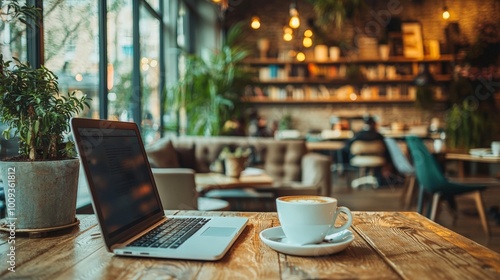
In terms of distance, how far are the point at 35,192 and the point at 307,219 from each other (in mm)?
598

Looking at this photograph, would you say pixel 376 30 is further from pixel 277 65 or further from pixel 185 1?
pixel 185 1

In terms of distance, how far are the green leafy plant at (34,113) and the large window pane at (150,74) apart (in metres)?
3.55

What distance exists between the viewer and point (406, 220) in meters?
1.21

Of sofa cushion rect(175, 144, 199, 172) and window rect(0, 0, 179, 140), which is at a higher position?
window rect(0, 0, 179, 140)

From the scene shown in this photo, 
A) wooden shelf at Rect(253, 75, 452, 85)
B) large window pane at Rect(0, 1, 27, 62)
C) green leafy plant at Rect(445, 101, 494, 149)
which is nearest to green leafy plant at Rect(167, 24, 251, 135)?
large window pane at Rect(0, 1, 27, 62)

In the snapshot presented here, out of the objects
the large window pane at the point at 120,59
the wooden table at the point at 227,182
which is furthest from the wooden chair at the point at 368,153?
the wooden table at the point at 227,182

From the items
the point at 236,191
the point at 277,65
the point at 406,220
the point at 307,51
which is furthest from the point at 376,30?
the point at 406,220

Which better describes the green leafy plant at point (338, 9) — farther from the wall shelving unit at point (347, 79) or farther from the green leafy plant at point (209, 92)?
the green leafy plant at point (209, 92)

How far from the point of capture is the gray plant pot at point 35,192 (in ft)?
3.46

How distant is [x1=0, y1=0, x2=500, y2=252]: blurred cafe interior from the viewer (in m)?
3.48

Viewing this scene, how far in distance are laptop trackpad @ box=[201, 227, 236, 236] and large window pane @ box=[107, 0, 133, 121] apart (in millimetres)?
2828

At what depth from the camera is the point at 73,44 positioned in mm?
2967

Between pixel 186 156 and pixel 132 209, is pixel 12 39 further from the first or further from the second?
pixel 186 156

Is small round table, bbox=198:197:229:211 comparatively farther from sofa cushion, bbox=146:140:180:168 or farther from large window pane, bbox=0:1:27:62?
large window pane, bbox=0:1:27:62
